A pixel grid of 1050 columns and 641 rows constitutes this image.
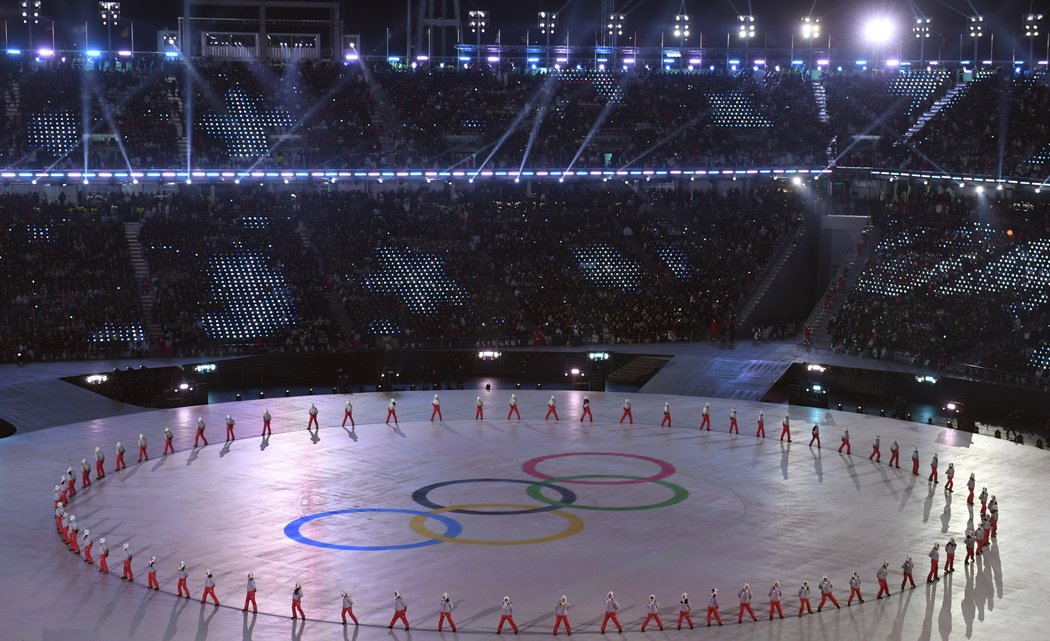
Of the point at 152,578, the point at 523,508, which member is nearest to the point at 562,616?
the point at 152,578

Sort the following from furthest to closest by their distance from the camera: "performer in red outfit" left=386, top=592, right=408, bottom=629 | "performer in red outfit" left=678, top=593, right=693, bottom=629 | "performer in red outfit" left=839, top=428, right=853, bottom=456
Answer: "performer in red outfit" left=839, top=428, right=853, bottom=456 < "performer in red outfit" left=678, top=593, right=693, bottom=629 < "performer in red outfit" left=386, top=592, right=408, bottom=629

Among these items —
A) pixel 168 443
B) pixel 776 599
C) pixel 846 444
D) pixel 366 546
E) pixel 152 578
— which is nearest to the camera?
pixel 776 599

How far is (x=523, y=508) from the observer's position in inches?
1635

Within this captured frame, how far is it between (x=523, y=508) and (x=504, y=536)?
311 cm

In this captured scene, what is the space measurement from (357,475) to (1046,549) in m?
22.2

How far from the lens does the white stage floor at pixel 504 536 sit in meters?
31.7

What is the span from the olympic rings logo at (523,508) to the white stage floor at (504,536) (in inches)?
4.9

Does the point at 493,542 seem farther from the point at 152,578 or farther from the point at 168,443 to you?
the point at 168,443

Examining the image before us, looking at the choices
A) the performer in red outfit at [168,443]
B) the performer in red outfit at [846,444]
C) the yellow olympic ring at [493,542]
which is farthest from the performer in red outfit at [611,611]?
the performer in red outfit at [168,443]

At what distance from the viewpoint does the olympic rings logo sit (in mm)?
38000

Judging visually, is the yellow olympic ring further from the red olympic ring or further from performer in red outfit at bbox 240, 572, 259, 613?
performer in red outfit at bbox 240, 572, 259, 613

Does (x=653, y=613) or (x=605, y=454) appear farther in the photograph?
(x=605, y=454)

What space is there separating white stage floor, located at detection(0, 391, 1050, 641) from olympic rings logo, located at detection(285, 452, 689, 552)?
126 millimetres

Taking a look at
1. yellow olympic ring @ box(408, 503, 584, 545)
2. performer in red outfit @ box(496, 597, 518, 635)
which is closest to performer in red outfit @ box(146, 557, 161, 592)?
yellow olympic ring @ box(408, 503, 584, 545)
